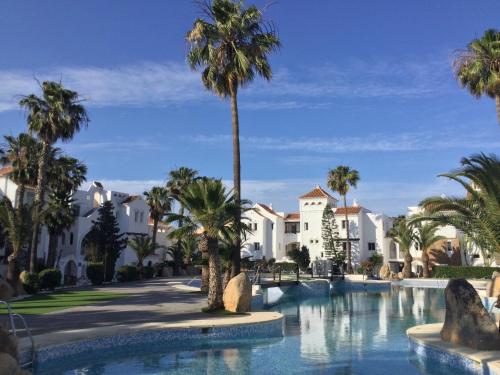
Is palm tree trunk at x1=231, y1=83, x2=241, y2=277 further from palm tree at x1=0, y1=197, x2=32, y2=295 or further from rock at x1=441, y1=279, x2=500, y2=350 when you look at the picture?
palm tree at x1=0, y1=197, x2=32, y2=295

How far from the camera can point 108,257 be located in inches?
1554

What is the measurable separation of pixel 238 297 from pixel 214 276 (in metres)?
1.27

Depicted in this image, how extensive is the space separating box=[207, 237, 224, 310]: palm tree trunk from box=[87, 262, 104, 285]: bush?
19303mm

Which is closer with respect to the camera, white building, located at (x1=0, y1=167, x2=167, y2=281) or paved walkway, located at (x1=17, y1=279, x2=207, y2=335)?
paved walkway, located at (x1=17, y1=279, x2=207, y2=335)

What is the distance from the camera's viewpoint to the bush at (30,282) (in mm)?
26128

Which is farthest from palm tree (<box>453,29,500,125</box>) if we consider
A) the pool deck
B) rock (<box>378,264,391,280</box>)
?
rock (<box>378,264,391,280</box>)

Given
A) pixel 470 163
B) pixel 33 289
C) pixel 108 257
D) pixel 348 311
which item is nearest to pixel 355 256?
pixel 108 257

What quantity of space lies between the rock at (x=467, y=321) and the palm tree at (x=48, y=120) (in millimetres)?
24195

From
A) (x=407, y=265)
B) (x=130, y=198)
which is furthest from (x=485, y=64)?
(x=130, y=198)

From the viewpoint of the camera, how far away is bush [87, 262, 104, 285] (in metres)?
34.5

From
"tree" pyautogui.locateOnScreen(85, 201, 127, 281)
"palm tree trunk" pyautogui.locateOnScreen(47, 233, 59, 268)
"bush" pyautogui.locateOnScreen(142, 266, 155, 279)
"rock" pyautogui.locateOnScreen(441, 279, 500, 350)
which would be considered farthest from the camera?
"bush" pyautogui.locateOnScreen(142, 266, 155, 279)

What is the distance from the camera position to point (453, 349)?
10852 mm

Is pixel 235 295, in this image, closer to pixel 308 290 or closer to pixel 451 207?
pixel 451 207

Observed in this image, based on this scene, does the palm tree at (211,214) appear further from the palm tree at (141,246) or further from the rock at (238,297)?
the palm tree at (141,246)
